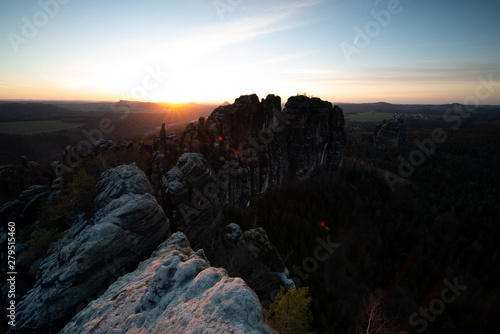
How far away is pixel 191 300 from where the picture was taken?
10586 mm

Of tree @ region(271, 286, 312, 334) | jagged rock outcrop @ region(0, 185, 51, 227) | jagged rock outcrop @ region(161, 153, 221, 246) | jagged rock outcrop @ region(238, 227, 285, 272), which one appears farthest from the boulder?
tree @ region(271, 286, 312, 334)

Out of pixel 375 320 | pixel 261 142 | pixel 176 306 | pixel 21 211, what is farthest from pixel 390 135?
pixel 21 211

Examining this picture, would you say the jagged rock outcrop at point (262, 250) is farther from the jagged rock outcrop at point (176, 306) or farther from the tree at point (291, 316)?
the jagged rock outcrop at point (176, 306)

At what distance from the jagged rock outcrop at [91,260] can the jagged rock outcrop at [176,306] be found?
101 inches

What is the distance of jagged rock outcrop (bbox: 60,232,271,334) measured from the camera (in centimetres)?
905

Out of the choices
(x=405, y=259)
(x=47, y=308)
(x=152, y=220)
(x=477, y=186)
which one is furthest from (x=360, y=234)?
(x=477, y=186)

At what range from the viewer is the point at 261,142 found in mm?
71625

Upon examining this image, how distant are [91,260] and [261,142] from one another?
6085 centimetres

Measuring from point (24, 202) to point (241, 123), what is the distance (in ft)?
170

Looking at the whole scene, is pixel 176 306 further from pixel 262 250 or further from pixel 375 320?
pixel 262 250

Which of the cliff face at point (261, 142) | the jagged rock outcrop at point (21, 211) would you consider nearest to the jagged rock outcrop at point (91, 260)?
the jagged rock outcrop at point (21, 211)

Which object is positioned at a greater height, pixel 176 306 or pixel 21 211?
pixel 176 306

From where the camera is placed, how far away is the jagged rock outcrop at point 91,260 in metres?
13.8

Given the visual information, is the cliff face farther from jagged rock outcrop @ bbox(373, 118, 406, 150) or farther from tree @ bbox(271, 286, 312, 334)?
jagged rock outcrop @ bbox(373, 118, 406, 150)
